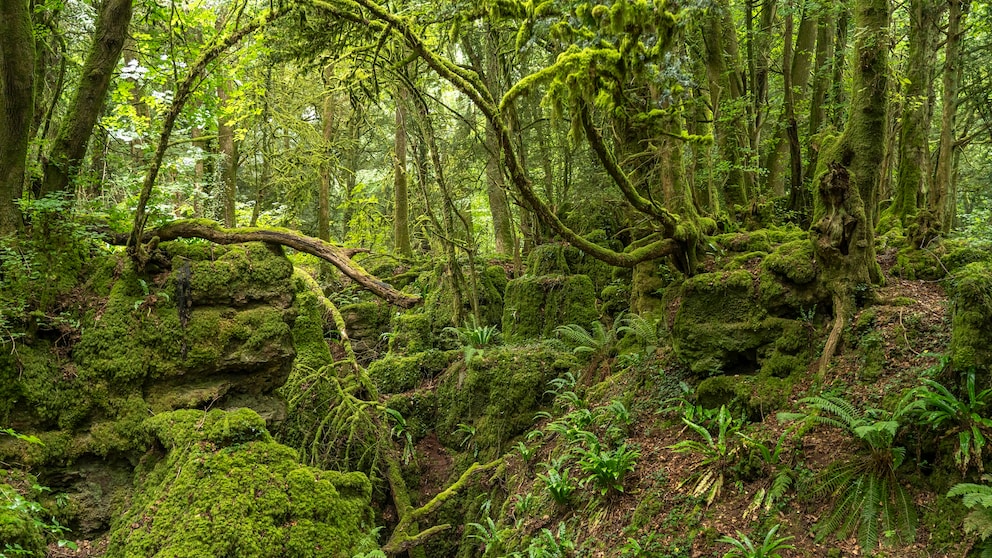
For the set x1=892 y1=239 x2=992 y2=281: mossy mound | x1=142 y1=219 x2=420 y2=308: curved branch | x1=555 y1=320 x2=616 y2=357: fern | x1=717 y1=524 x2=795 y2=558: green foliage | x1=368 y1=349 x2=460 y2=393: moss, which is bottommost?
x1=717 y1=524 x2=795 y2=558: green foliage

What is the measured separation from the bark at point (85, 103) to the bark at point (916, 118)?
10.8 metres

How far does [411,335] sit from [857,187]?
8.05 metres

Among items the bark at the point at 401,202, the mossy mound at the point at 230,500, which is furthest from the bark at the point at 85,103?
the bark at the point at 401,202

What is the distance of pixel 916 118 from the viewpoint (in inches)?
340

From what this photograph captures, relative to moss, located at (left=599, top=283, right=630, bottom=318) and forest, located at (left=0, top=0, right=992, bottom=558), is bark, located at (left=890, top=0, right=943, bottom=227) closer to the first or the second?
forest, located at (left=0, top=0, right=992, bottom=558)

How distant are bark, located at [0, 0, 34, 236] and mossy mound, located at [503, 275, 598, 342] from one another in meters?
7.29

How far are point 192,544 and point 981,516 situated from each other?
19.0 feet

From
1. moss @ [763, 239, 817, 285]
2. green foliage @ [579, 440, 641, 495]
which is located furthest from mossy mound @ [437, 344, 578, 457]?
moss @ [763, 239, 817, 285]

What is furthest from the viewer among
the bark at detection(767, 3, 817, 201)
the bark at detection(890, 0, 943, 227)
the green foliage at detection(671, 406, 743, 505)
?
the bark at detection(767, 3, 817, 201)

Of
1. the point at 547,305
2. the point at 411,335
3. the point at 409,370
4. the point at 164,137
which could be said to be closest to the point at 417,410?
the point at 409,370

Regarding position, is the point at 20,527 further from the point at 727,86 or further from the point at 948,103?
the point at 948,103

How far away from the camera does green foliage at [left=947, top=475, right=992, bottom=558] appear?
350 cm

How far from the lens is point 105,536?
5.11 m

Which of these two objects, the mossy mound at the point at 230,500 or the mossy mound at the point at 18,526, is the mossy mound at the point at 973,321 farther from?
the mossy mound at the point at 18,526
